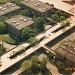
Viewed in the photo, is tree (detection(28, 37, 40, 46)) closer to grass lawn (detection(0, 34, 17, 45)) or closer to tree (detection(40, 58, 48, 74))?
grass lawn (detection(0, 34, 17, 45))

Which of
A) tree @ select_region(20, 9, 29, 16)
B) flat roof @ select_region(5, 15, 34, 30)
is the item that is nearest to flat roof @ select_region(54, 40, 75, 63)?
flat roof @ select_region(5, 15, 34, 30)

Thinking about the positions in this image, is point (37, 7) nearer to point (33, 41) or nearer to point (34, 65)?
point (33, 41)

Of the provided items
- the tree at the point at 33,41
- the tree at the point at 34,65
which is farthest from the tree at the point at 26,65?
the tree at the point at 33,41

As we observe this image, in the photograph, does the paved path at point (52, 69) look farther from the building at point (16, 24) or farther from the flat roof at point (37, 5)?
the flat roof at point (37, 5)

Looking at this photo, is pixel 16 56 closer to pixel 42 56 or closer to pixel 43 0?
pixel 42 56

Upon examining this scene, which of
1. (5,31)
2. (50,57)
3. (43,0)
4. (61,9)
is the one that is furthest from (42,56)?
(43,0)

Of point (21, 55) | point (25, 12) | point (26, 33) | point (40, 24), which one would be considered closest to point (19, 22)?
point (26, 33)
